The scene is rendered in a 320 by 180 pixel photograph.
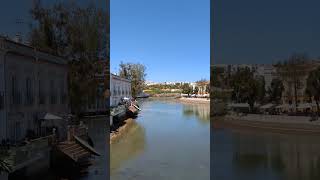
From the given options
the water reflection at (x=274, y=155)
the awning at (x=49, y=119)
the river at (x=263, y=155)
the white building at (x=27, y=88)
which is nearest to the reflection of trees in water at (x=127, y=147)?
the river at (x=263, y=155)

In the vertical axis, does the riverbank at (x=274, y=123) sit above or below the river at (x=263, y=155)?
above

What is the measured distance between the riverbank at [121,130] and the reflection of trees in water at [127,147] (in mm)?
114

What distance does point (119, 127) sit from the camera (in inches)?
631

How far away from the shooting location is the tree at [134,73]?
21.5 meters

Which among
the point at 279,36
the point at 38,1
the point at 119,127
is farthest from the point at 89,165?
the point at 119,127

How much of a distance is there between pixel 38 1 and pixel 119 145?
23.7 ft

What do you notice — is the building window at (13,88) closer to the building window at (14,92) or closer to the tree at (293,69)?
the building window at (14,92)

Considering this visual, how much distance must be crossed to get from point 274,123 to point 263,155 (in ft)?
6.95

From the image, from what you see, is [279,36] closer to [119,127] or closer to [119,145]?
[119,145]

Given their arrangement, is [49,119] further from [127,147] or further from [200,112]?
[200,112]

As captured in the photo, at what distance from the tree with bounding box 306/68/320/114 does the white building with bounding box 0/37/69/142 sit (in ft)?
26.0

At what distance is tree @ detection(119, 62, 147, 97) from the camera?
21.5m

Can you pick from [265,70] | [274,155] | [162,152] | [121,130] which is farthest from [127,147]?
[265,70]

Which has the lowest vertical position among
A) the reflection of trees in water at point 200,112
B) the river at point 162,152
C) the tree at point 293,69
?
the river at point 162,152
